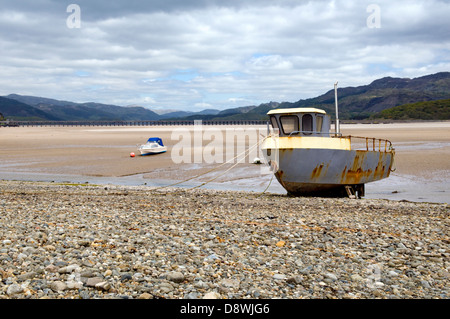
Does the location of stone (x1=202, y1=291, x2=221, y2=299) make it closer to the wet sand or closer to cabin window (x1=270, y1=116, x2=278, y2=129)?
cabin window (x1=270, y1=116, x2=278, y2=129)

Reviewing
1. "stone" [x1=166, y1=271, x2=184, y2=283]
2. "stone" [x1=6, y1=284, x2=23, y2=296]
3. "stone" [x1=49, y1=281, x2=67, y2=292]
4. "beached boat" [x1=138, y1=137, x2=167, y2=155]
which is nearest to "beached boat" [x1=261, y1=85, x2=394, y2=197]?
"stone" [x1=166, y1=271, x2=184, y2=283]

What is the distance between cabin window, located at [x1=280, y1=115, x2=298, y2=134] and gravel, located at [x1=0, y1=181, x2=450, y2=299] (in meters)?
6.76

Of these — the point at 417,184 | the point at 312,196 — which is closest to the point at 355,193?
the point at 312,196

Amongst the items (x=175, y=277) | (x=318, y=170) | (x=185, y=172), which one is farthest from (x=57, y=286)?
(x=185, y=172)

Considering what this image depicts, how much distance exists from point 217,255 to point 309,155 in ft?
35.1

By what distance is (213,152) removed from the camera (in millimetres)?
39750

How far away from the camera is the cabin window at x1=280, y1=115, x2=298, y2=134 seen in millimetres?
17719

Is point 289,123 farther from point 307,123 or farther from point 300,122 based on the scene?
point 307,123

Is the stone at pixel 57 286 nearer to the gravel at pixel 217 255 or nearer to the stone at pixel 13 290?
the gravel at pixel 217 255

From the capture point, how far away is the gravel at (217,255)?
18.7ft

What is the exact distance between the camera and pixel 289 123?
58.4 ft

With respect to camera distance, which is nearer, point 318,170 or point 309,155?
point 309,155

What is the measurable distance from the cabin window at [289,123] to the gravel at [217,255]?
676 centimetres
